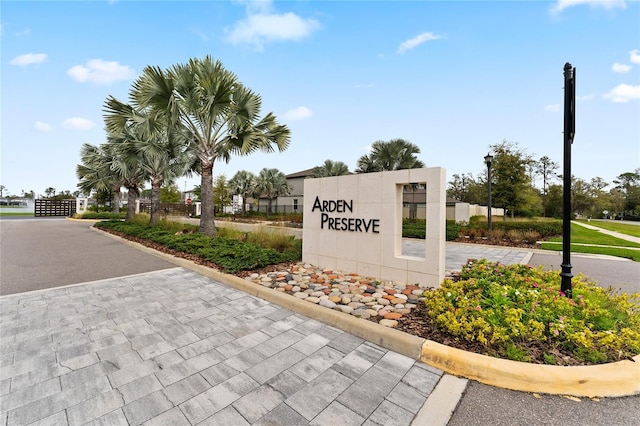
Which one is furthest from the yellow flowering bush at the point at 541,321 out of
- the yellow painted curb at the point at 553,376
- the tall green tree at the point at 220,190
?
the tall green tree at the point at 220,190

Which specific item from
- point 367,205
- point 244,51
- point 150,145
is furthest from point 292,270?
point 150,145

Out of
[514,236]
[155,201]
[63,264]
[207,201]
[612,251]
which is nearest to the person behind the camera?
[63,264]

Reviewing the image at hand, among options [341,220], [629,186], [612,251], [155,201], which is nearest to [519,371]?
[341,220]

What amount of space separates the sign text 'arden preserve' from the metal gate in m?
43.2

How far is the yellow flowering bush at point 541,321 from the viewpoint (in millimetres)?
2713

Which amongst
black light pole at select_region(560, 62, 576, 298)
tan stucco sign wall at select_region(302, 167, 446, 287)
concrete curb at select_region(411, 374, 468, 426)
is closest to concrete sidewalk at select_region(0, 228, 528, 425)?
concrete curb at select_region(411, 374, 468, 426)

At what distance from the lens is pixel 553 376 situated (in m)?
2.42

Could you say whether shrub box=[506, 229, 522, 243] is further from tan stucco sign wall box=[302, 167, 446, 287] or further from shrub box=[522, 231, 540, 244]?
tan stucco sign wall box=[302, 167, 446, 287]

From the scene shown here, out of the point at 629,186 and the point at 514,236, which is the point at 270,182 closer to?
the point at 514,236

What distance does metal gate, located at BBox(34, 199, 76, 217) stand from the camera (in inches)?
1401

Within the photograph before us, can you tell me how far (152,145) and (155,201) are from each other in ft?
10.9

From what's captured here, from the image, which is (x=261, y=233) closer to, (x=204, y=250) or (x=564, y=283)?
(x=204, y=250)

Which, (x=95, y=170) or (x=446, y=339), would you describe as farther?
(x=95, y=170)

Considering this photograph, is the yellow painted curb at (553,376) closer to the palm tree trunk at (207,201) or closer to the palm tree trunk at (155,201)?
the palm tree trunk at (207,201)
